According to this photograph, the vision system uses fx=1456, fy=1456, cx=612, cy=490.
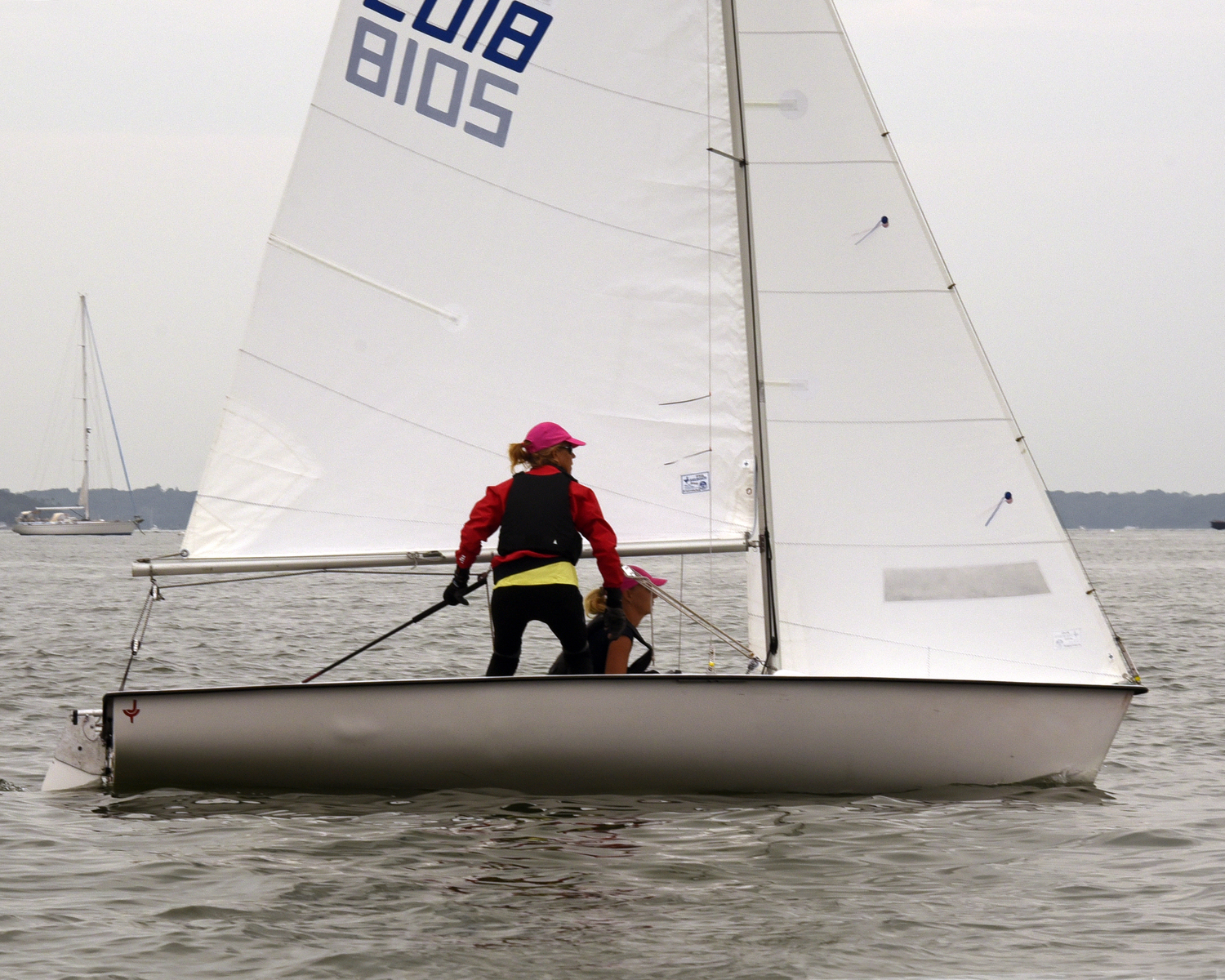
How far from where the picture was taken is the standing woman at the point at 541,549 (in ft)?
18.5

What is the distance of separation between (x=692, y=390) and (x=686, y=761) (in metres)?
1.55

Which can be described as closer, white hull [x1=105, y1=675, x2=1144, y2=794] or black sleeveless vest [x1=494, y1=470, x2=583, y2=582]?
white hull [x1=105, y1=675, x2=1144, y2=794]

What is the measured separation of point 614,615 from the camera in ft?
18.8

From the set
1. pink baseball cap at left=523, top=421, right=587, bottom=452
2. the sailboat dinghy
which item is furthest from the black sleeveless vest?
the sailboat dinghy

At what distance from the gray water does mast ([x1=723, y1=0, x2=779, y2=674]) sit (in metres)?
1.00

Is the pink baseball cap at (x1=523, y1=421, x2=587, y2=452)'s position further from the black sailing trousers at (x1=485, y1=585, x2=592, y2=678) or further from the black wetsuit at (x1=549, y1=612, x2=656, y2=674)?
the black wetsuit at (x1=549, y1=612, x2=656, y2=674)

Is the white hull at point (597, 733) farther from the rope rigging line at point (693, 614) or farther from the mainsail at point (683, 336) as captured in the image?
the rope rigging line at point (693, 614)

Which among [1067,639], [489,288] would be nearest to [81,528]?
[489,288]

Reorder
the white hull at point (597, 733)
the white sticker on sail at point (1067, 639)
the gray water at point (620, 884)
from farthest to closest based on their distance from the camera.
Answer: the white sticker on sail at point (1067, 639) < the white hull at point (597, 733) < the gray water at point (620, 884)

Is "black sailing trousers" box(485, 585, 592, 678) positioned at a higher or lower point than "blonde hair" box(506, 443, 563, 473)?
lower

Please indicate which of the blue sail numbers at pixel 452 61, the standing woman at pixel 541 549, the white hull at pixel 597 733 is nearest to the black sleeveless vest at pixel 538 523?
the standing woman at pixel 541 549

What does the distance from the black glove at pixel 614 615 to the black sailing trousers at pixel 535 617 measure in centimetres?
10

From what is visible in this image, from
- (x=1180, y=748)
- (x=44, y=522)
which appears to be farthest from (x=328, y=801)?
(x=44, y=522)

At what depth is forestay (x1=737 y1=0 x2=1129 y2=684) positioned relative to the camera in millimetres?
6027
